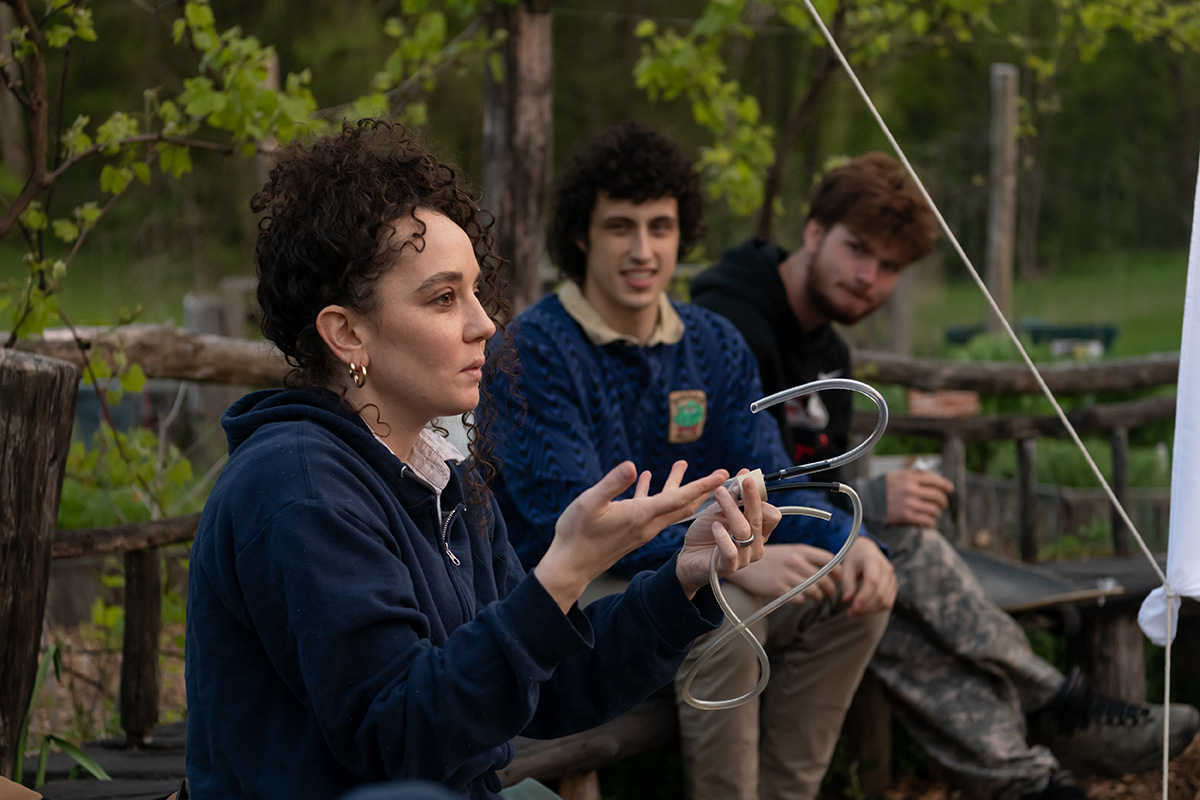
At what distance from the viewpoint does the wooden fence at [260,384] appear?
274 cm

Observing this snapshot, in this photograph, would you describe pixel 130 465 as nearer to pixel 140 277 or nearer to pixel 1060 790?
pixel 1060 790

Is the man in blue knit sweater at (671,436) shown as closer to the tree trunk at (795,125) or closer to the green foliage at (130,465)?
the green foliage at (130,465)

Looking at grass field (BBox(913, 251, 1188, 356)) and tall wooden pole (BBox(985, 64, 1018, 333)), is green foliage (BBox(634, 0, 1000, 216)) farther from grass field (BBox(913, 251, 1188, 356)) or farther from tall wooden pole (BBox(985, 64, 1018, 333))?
grass field (BBox(913, 251, 1188, 356))


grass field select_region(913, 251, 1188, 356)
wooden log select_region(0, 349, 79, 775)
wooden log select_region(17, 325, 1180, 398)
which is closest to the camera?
wooden log select_region(0, 349, 79, 775)

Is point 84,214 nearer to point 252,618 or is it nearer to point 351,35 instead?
point 252,618

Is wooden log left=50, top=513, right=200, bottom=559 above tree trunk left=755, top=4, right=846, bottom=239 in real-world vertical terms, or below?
below

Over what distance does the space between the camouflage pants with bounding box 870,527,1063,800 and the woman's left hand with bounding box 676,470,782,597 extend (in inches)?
65.0

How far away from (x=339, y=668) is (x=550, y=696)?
18.9 inches

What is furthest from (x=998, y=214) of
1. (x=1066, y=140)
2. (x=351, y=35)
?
(x=1066, y=140)

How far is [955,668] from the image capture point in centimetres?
323

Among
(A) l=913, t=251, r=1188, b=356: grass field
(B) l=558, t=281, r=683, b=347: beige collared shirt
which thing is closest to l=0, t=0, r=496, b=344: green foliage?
(B) l=558, t=281, r=683, b=347: beige collared shirt

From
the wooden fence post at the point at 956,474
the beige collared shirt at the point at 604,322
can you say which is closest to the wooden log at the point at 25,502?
the beige collared shirt at the point at 604,322

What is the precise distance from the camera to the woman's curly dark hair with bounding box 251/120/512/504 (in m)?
1.55

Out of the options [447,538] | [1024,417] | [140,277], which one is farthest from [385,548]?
[140,277]
